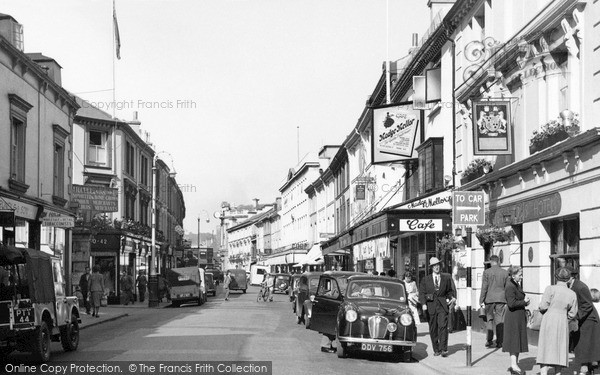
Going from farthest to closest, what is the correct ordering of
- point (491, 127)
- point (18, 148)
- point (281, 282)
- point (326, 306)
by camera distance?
point (281, 282) → point (18, 148) → point (491, 127) → point (326, 306)

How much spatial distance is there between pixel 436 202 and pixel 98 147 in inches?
1070

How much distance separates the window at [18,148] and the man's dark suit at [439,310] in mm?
16160

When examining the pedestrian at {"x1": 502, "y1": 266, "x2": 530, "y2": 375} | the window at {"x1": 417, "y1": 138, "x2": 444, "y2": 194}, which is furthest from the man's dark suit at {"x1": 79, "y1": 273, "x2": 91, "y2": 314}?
the pedestrian at {"x1": 502, "y1": 266, "x2": 530, "y2": 375}

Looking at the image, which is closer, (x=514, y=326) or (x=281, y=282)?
(x=514, y=326)

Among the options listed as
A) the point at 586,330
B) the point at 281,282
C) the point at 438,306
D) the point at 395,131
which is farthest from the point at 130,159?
the point at 586,330

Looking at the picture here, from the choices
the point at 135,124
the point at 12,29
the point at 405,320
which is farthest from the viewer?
the point at 135,124

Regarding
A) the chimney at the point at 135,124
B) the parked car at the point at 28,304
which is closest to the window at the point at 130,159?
the chimney at the point at 135,124

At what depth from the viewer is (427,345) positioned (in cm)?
2048

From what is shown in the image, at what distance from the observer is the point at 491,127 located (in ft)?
68.1

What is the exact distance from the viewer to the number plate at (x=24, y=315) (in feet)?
47.9

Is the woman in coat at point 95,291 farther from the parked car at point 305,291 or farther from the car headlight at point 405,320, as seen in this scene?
the car headlight at point 405,320

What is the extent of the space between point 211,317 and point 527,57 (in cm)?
1565

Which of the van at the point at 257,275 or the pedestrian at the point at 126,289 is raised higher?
the pedestrian at the point at 126,289

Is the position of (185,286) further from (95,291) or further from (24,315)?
(24,315)
